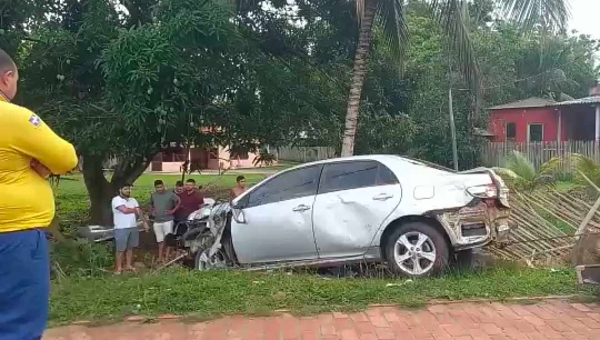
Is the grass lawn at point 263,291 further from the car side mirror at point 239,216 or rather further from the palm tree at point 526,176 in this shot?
the palm tree at point 526,176

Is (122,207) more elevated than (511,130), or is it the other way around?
(511,130)

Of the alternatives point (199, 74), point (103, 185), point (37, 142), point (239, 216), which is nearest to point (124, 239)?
point (239, 216)

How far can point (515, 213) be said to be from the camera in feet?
30.1

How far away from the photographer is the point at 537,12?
9.38 m

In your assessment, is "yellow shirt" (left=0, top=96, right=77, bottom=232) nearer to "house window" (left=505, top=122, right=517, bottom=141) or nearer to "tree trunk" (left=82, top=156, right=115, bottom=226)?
Result: "tree trunk" (left=82, top=156, right=115, bottom=226)

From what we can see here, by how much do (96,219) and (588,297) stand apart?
10.5 metres

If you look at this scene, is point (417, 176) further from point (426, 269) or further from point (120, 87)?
point (120, 87)

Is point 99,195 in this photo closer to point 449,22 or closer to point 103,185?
point 103,185

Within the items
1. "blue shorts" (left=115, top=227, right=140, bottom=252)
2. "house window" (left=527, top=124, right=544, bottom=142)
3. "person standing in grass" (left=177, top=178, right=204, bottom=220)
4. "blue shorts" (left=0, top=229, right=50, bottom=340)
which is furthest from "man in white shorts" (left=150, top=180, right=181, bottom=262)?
"house window" (left=527, top=124, right=544, bottom=142)

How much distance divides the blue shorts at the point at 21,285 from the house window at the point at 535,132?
97.6 ft

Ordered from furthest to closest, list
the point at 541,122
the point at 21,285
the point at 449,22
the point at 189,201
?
the point at 541,122, the point at 449,22, the point at 189,201, the point at 21,285

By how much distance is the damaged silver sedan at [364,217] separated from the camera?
23.4 feet

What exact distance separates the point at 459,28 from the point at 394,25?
4.20ft

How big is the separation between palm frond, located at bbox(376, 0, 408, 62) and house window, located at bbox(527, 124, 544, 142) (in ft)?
66.7
